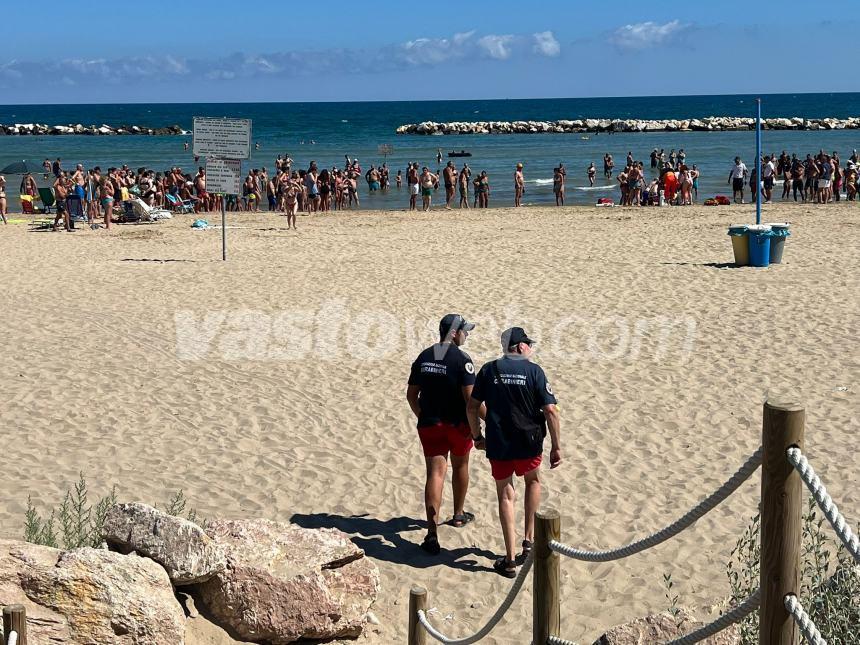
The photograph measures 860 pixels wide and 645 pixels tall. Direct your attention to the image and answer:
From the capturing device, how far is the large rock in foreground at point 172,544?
4625mm

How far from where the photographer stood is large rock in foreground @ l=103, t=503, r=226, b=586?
15.2 feet

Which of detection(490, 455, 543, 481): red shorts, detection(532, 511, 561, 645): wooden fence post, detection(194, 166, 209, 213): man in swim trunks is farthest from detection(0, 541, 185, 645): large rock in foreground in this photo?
detection(194, 166, 209, 213): man in swim trunks

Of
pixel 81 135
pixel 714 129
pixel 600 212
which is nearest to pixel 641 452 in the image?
pixel 600 212

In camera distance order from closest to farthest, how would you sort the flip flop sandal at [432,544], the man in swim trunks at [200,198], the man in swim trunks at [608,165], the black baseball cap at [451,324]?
the black baseball cap at [451,324] → the flip flop sandal at [432,544] → the man in swim trunks at [200,198] → the man in swim trunks at [608,165]

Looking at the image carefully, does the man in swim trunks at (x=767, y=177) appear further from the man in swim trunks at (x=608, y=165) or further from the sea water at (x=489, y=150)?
the man in swim trunks at (x=608, y=165)

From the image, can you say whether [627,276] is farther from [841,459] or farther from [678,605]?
[678,605]

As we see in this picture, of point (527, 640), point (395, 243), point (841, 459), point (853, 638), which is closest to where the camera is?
point (853, 638)

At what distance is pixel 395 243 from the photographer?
63.9 feet

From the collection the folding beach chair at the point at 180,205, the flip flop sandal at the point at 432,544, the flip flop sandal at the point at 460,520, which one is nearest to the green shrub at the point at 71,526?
the flip flop sandal at the point at 432,544

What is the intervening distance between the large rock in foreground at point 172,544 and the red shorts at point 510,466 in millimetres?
1770

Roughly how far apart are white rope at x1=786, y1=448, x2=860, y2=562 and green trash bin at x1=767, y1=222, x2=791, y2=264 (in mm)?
13916

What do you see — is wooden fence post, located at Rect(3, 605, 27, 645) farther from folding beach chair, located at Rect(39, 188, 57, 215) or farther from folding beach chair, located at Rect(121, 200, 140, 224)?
folding beach chair, located at Rect(39, 188, 57, 215)

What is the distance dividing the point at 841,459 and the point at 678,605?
2.72m

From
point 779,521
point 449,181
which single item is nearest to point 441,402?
point 779,521
